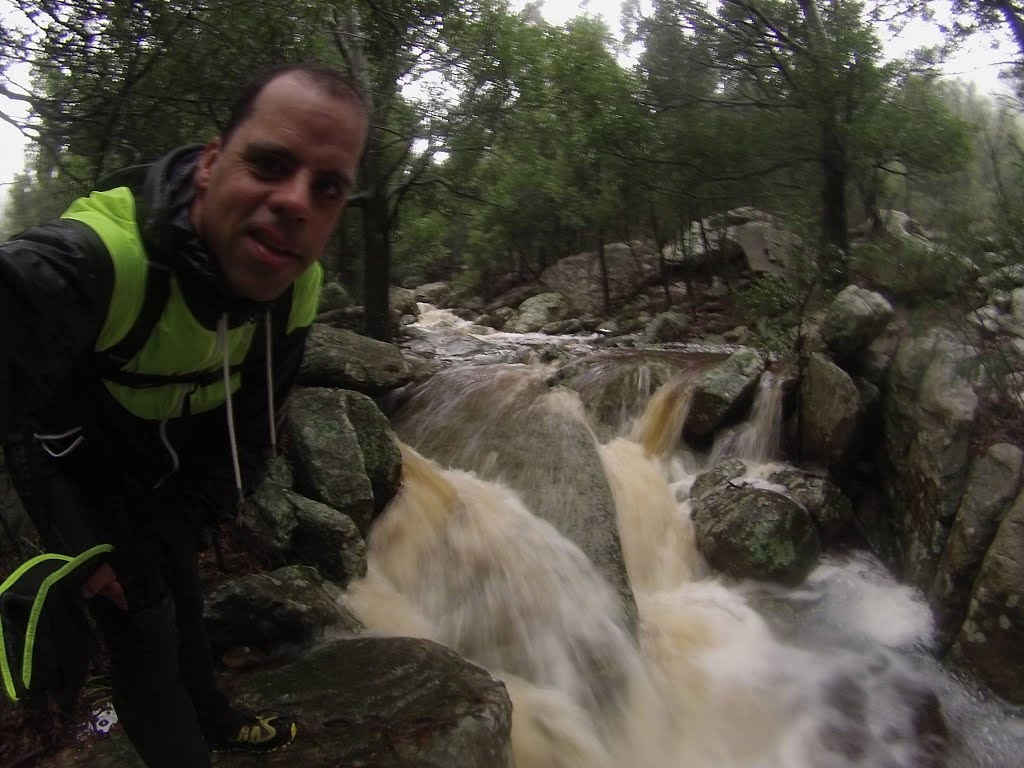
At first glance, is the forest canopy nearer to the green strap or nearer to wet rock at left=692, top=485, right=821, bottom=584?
wet rock at left=692, top=485, right=821, bottom=584

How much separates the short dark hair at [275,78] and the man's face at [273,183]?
0.04 ft

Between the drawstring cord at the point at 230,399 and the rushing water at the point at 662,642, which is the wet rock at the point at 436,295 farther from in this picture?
the drawstring cord at the point at 230,399

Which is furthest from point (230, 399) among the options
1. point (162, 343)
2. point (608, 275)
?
point (608, 275)

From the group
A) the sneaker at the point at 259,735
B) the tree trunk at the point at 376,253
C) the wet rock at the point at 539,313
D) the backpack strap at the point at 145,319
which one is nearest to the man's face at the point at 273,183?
the backpack strap at the point at 145,319

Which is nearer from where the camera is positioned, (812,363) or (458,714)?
(458,714)

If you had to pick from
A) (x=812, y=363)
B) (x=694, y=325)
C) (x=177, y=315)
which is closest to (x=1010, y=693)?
(x=812, y=363)

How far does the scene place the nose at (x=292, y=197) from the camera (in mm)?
1431

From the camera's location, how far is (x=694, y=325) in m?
15.4

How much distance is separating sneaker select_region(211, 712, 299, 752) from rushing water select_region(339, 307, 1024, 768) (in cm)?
132

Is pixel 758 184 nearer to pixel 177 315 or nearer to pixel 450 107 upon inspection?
pixel 450 107

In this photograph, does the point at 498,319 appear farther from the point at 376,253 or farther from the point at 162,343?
the point at 162,343

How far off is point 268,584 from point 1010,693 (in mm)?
4942

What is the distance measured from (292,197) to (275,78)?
30cm

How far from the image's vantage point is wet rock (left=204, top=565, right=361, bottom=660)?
130 inches
